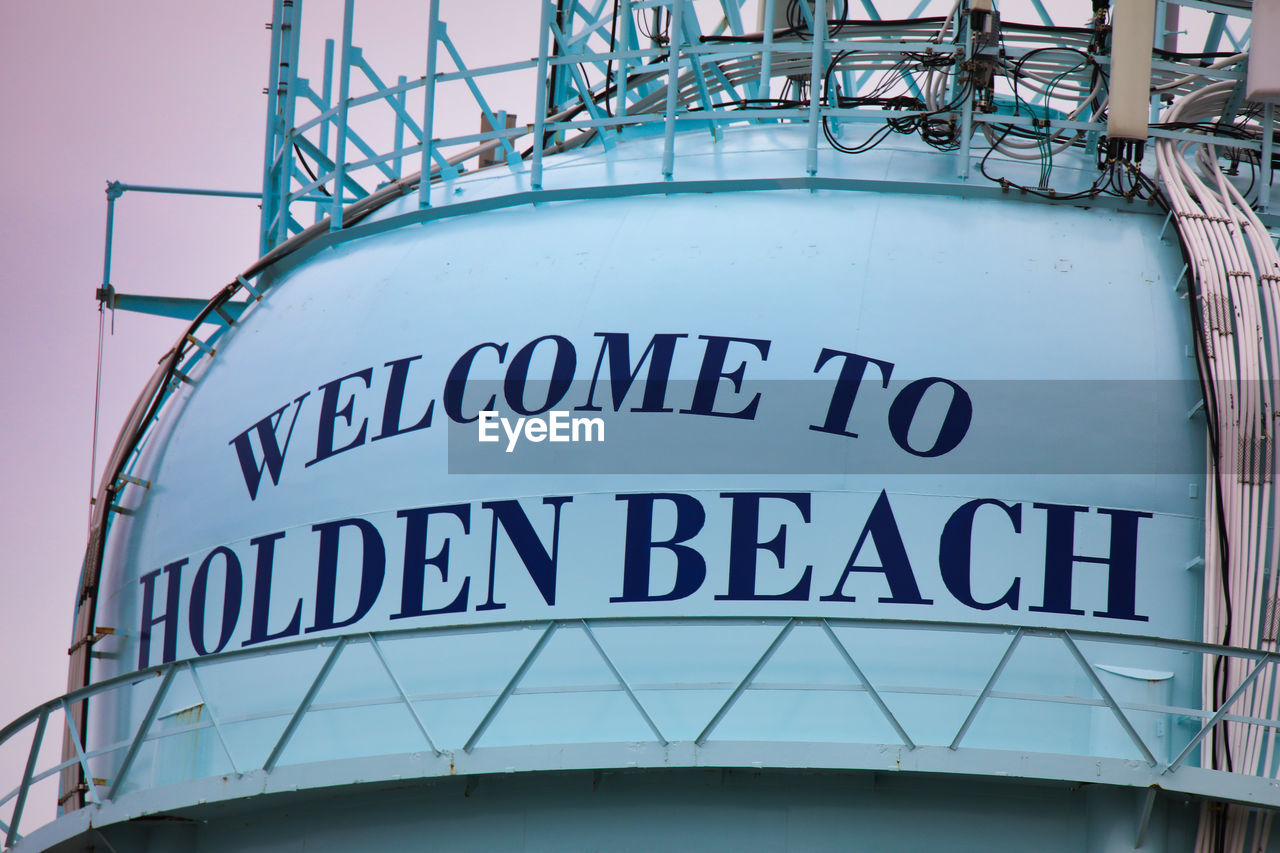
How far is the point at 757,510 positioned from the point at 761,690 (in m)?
1.40

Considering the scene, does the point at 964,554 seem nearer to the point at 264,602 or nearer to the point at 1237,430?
the point at 1237,430

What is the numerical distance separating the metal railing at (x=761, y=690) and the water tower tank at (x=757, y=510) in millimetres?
37

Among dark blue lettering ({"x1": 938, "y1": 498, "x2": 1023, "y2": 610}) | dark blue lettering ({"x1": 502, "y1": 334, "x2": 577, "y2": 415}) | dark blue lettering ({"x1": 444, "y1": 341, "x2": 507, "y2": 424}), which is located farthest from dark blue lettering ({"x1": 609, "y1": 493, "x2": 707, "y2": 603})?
dark blue lettering ({"x1": 938, "y1": 498, "x2": 1023, "y2": 610})

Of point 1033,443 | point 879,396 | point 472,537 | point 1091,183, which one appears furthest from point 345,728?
point 1091,183

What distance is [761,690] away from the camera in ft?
43.6

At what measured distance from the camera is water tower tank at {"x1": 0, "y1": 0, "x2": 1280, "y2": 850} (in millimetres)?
13062

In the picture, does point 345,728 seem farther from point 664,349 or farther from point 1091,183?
point 1091,183

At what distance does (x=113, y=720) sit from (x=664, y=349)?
6.26 meters

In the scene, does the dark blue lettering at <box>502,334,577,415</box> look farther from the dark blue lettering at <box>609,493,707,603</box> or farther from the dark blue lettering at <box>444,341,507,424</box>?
the dark blue lettering at <box>609,493,707,603</box>

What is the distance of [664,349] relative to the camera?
14.7 m

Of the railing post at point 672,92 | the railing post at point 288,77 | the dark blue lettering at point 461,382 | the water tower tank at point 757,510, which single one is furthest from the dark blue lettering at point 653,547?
the railing post at point 288,77

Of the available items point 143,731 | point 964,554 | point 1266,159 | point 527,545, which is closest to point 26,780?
point 143,731

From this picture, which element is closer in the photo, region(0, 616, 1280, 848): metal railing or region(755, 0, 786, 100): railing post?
region(0, 616, 1280, 848): metal railing

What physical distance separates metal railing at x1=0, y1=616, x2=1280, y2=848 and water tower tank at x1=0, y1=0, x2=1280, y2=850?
37 mm
